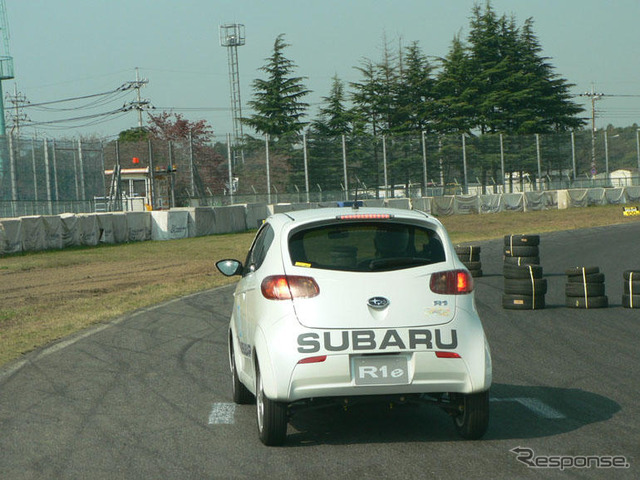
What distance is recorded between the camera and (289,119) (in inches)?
3091

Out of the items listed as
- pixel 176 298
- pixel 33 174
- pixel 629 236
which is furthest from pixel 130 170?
pixel 176 298

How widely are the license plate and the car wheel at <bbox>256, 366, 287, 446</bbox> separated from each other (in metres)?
0.55

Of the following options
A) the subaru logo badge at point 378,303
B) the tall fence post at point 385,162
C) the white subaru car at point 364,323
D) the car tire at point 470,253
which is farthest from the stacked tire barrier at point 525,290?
the tall fence post at point 385,162

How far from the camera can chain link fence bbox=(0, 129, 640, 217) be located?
40.2 meters

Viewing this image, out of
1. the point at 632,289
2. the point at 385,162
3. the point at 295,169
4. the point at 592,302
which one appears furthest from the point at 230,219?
the point at 632,289

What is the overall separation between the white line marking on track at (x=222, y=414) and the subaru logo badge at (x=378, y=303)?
172 centimetres

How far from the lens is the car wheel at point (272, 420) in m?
6.07

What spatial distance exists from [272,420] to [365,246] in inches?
52.4

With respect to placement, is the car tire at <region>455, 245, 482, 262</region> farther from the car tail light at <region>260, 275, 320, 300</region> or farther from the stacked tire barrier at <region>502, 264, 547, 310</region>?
the car tail light at <region>260, 275, 320, 300</region>

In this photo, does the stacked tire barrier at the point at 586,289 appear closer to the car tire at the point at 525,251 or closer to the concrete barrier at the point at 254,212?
the car tire at the point at 525,251

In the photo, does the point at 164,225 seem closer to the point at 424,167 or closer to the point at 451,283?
the point at 424,167

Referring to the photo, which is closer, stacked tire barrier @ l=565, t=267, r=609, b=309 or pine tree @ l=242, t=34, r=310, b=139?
stacked tire barrier @ l=565, t=267, r=609, b=309

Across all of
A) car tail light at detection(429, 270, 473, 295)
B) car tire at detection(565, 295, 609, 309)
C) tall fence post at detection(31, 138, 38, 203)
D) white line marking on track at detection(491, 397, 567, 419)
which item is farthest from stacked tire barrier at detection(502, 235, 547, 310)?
tall fence post at detection(31, 138, 38, 203)

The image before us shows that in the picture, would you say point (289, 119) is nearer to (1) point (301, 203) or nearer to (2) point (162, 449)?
(1) point (301, 203)
